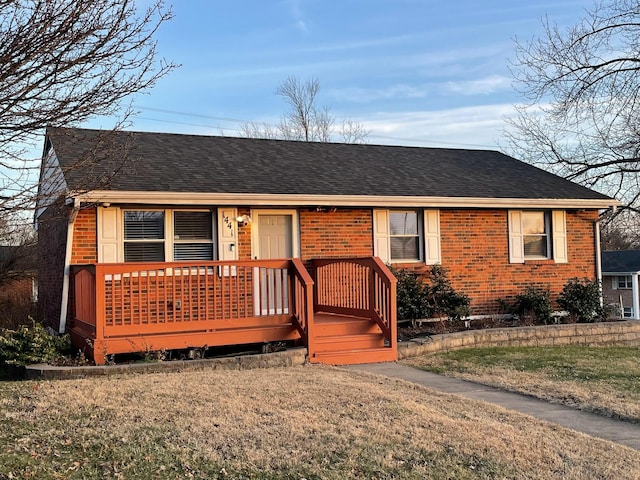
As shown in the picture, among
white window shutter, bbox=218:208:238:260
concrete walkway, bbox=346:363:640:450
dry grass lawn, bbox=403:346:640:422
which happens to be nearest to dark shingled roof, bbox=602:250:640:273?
dry grass lawn, bbox=403:346:640:422

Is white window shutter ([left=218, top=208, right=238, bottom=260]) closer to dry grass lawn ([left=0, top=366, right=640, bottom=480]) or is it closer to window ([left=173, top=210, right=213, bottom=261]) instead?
window ([left=173, top=210, right=213, bottom=261])

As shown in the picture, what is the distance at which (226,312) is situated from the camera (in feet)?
32.4

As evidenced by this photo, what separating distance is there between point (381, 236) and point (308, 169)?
7.03 ft

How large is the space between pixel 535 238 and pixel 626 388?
6622 millimetres

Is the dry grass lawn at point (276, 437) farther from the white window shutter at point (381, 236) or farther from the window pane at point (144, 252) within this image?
the white window shutter at point (381, 236)

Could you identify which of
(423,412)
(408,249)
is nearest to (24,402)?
(423,412)

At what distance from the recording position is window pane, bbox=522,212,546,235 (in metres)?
14.4

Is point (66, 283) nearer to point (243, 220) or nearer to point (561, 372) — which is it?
point (243, 220)

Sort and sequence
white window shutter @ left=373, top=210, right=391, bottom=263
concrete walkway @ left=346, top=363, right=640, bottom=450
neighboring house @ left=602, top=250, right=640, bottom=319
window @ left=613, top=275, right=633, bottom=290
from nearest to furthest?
concrete walkway @ left=346, top=363, right=640, bottom=450 → white window shutter @ left=373, top=210, right=391, bottom=263 → neighboring house @ left=602, top=250, right=640, bottom=319 → window @ left=613, top=275, right=633, bottom=290

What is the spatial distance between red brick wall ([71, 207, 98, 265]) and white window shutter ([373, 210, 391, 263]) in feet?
17.1

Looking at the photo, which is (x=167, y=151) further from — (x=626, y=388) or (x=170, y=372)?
(x=626, y=388)

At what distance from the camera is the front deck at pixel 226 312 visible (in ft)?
30.1

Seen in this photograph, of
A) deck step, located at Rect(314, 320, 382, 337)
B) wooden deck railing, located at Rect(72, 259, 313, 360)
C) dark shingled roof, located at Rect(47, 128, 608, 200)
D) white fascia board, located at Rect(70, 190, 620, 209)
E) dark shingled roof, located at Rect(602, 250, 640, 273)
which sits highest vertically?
dark shingled roof, located at Rect(47, 128, 608, 200)

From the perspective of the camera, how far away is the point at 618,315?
52.2 ft
